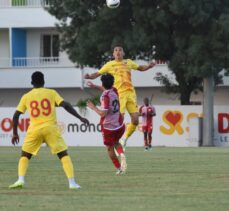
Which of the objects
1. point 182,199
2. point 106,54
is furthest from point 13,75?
point 182,199

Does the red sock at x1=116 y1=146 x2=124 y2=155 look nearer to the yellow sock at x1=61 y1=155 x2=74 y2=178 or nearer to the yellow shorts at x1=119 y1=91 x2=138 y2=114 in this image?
the yellow shorts at x1=119 y1=91 x2=138 y2=114

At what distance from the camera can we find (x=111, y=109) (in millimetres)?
18391

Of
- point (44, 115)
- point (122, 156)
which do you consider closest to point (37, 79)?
point (44, 115)

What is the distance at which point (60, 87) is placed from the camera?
61.2 m

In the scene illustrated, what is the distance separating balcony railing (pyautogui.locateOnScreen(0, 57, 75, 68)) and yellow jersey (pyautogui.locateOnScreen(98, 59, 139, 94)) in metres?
40.4

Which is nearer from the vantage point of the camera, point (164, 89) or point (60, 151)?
point (60, 151)

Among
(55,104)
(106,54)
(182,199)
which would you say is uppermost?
(106,54)

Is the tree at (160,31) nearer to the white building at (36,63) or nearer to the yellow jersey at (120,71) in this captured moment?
the white building at (36,63)

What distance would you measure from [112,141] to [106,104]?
854mm

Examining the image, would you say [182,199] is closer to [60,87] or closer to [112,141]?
[112,141]

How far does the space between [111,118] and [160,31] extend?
89.9 ft

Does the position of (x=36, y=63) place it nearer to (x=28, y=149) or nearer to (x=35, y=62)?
(x=35, y=62)

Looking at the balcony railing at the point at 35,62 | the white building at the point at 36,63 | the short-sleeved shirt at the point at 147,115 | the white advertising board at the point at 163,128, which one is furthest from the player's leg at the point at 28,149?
the balcony railing at the point at 35,62

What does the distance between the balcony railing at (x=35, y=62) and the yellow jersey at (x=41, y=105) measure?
4642 centimetres
